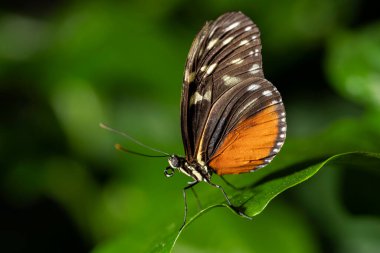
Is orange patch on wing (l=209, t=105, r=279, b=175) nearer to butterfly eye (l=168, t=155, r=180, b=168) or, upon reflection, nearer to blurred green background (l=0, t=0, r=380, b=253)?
butterfly eye (l=168, t=155, r=180, b=168)

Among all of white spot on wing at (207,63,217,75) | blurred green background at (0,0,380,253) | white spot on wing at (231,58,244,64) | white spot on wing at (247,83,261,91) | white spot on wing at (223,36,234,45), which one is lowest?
blurred green background at (0,0,380,253)

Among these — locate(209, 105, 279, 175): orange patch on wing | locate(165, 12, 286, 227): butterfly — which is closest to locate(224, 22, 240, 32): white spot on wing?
locate(165, 12, 286, 227): butterfly

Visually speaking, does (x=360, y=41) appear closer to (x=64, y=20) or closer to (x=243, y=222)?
(x=243, y=222)

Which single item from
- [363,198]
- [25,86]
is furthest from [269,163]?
[25,86]

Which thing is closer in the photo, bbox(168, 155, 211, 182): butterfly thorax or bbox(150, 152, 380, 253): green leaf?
bbox(150, 152, 380, 253): green leaf

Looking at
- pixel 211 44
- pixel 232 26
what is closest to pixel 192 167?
pixel 211 44

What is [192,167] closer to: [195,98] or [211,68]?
[195,98]
